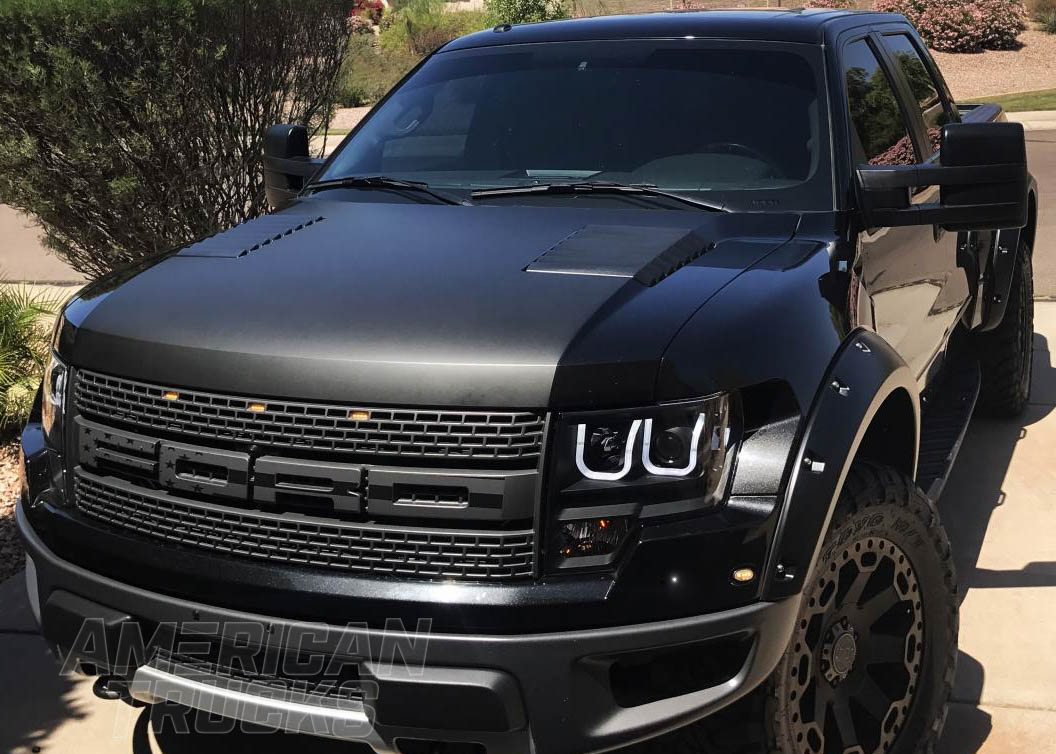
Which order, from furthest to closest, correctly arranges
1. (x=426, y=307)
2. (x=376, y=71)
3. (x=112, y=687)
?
(x=376, y=71), (x=112, y=687), (x=426, y=307)

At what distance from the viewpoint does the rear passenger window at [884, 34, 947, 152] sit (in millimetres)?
4785

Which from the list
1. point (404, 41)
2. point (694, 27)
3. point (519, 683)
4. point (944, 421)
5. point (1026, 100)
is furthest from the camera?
point (404, 41)

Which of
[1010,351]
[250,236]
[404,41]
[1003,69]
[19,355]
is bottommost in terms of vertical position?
[404,41]

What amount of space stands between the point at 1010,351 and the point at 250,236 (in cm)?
384

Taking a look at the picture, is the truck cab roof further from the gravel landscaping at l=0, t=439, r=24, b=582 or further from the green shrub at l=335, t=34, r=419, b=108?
the green shrub at l=335, t=34, r=419, b=108

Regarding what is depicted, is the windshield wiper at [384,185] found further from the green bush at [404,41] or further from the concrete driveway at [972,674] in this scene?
the green bush at [404,41]

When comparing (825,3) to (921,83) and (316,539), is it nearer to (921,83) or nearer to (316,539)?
(921,83)

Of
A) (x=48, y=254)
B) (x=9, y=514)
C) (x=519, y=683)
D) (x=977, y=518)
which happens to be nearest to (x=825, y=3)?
(x=48, y=254)

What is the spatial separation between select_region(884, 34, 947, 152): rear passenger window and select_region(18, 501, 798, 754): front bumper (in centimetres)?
294

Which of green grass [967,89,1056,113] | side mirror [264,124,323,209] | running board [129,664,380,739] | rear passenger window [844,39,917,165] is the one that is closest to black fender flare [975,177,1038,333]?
rear passenger window [844,39,917,165]

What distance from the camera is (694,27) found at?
4.06m

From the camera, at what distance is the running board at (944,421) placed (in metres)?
3.93

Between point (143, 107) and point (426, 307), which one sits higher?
point (426, 307)

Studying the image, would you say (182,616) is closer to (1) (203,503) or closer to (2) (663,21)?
(1) (203,503)
